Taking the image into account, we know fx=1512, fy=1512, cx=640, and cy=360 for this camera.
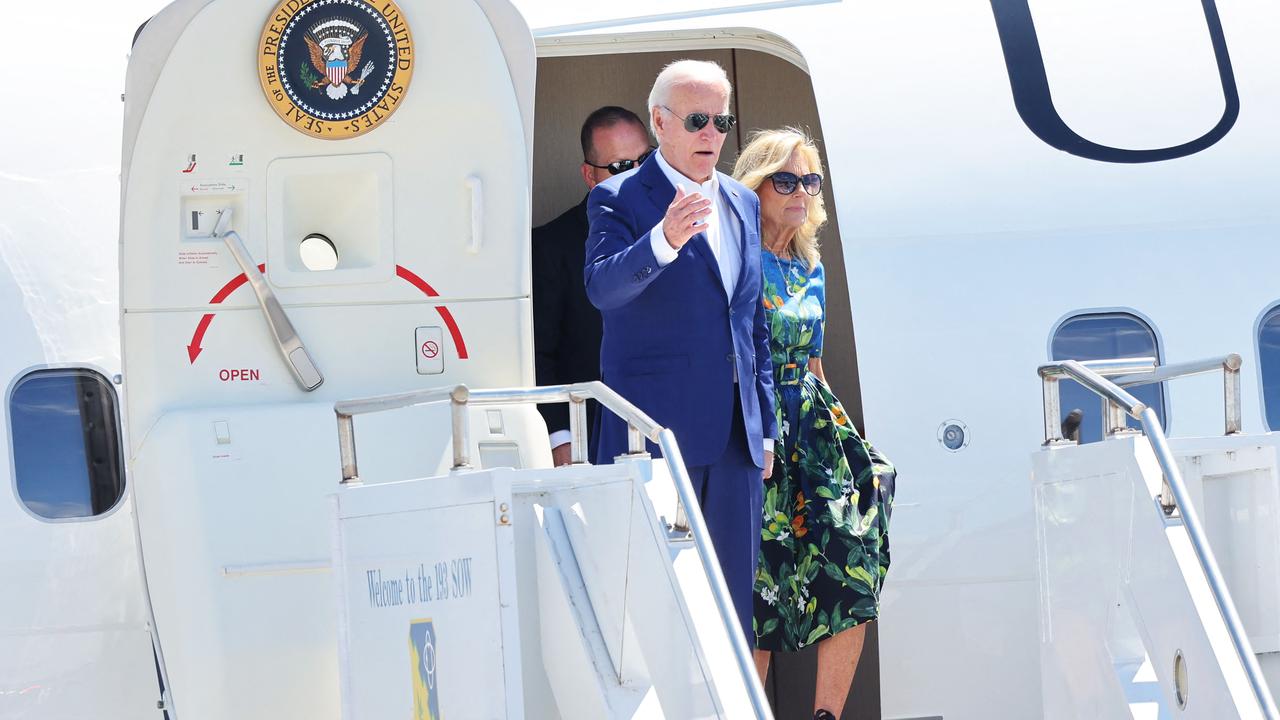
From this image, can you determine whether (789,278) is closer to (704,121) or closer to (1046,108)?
(704,121)

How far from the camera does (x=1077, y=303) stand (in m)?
5.05

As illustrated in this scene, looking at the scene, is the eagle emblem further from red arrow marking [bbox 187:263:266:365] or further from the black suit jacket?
the black suit jacket

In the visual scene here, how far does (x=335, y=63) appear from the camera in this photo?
460 cm

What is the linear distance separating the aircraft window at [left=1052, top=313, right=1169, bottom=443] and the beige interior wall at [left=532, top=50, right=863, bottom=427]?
46.4 inches

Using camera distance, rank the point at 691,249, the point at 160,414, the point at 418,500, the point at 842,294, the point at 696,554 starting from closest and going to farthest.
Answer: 1. the point at 696,554
2. the point at 418,500
3. the point at 691,249
4. the point at 160,414
5. the point at 842,294

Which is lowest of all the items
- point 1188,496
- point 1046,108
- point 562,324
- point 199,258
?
point 1188,496

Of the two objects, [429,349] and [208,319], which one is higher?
[208,319]

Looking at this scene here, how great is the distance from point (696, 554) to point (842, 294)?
324cm

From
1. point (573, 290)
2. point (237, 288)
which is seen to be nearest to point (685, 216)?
point (237, 288)

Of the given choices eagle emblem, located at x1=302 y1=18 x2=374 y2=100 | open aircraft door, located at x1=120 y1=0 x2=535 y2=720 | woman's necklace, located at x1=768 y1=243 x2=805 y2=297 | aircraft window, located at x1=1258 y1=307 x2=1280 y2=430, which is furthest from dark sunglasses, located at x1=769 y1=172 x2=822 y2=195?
aircraft window, located at x1=1258 y1=307 x2=1280 y2=430

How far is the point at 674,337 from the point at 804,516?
33.3 inches

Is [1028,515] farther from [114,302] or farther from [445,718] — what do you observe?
[114,302]

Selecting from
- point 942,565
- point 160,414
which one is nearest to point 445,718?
point 160,414

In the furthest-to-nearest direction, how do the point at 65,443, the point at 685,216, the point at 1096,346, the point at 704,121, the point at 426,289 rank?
1. the point at 1096,346
2. the point at 65,443
3. the point at 426,289
4. the point at 704,121
5. the point at 685,216
